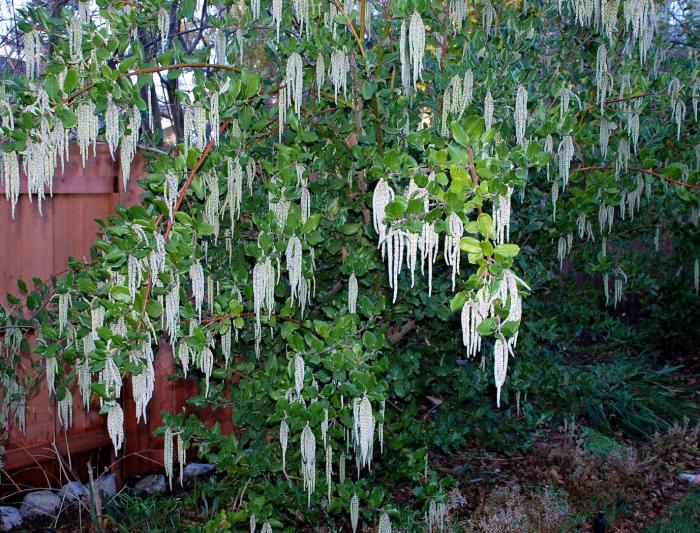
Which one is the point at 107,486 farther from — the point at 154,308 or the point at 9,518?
the point at 154,308

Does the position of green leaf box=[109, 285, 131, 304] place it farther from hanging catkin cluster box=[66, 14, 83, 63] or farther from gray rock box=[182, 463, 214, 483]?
gray rock box=[182, 463, 214, 483]

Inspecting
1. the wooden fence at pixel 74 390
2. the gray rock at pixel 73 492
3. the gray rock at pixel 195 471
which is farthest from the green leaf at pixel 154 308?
the gray rock at pixel 195 471

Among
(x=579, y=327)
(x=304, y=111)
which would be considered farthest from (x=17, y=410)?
(x=579, y=327)

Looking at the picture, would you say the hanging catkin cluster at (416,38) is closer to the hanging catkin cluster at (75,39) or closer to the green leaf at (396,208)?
the green leaf at (396,208)

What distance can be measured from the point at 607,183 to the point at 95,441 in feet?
11.0

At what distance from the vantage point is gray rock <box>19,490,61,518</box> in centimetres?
441

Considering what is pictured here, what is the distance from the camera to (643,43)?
3.57 m

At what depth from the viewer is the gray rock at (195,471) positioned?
506cm

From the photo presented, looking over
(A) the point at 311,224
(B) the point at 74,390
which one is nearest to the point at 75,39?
(A) the point at 311,224

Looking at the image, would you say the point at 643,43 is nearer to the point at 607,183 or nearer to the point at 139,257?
the point at 607,183

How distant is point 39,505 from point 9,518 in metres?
0.21

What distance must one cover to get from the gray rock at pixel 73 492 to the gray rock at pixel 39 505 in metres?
0.07

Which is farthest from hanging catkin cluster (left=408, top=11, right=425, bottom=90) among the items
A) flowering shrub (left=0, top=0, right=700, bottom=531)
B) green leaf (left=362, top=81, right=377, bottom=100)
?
green leaf (left=362, top=81, right=377, bottom=100)

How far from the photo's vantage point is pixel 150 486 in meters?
4.82
